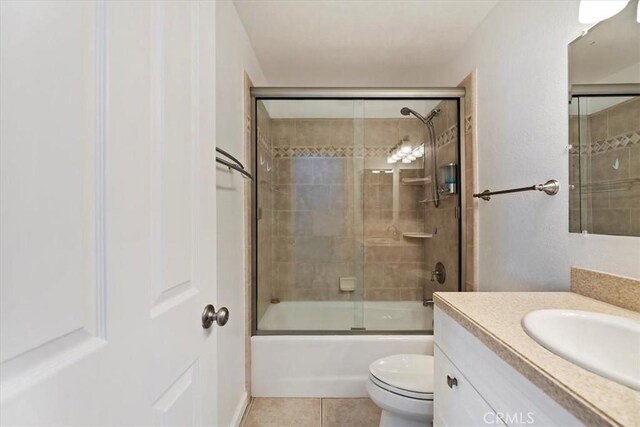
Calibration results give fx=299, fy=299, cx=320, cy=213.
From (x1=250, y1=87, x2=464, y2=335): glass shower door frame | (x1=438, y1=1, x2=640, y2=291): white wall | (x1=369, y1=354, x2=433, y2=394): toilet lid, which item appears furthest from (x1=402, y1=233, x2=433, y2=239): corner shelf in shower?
(x1=369, y1=354, x2=433, y2=394): toilet lid

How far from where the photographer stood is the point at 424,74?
2480mm

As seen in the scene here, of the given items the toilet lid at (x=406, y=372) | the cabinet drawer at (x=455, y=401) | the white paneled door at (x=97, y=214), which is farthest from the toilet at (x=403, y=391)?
the white paneled door at (x=97, y=214)

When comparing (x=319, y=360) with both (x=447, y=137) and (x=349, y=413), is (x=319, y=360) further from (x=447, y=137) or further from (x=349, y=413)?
(x=447, y=137)

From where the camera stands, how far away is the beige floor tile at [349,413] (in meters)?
1.68

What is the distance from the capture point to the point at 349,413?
1769 millimetres

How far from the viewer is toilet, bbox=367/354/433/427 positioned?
1.31 m

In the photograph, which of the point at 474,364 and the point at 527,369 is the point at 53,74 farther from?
the point at 474,364

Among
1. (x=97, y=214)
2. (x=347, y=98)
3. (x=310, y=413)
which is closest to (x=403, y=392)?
(x=310, y=413)

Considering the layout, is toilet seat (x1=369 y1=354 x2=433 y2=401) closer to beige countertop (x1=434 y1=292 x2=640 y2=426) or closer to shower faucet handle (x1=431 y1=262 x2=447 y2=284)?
beige countertop (x1=434 y1=292 x2=640 y2=426)

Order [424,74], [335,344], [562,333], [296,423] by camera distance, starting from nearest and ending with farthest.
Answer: [562,333] → [296,423] → [335,344] → [424,74]

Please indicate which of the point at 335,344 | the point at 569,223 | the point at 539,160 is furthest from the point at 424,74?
the point at 335,344

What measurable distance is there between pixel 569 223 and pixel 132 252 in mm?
1433

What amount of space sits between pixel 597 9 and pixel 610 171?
0.56m

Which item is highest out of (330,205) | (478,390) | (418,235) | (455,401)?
(330,205)
